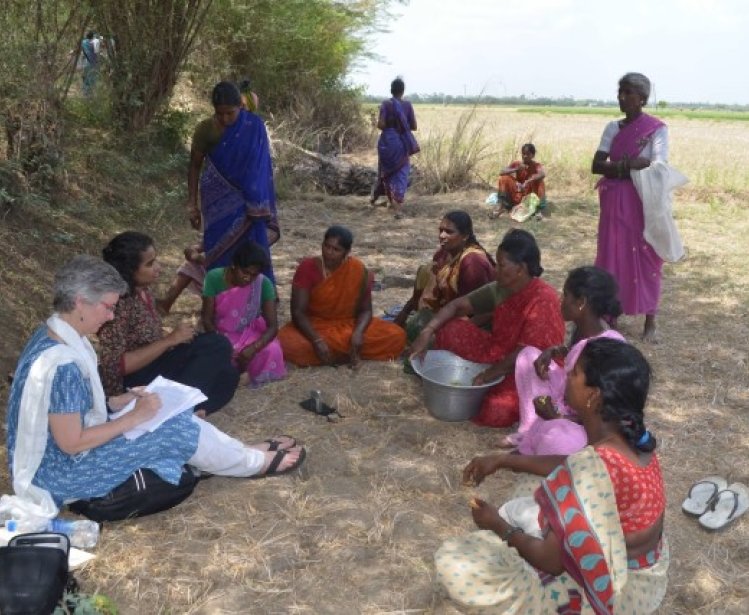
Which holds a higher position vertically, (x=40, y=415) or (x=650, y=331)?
(x=40, y=415)

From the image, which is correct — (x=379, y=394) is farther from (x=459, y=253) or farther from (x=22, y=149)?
(x=22, y=149)

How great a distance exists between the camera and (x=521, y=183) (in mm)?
9555

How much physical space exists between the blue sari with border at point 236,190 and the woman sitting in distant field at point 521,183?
504cm

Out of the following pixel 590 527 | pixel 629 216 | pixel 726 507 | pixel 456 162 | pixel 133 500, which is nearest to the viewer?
pixel 590 527

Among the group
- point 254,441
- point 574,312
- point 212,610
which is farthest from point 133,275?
point 574,312

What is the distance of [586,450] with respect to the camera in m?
1.85

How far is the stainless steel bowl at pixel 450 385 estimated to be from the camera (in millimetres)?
3571

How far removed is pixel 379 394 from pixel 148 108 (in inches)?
210

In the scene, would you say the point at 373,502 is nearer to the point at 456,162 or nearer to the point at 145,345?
the point at 145,345

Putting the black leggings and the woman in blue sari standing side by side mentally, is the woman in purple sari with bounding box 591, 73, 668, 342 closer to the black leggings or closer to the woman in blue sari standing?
the woman in blue sari standing

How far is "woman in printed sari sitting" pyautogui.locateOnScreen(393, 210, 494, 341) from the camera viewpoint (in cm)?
408

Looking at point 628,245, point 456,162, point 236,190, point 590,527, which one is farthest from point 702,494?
point 456,162

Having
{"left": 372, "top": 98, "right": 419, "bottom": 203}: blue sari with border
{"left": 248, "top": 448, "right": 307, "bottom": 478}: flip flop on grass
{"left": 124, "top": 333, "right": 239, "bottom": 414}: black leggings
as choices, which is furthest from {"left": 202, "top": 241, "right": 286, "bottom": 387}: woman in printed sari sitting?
{"left": 372, "top": 98, "right": 419, "bottom": 203}: blue sari with border

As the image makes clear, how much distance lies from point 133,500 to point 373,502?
1001mm
